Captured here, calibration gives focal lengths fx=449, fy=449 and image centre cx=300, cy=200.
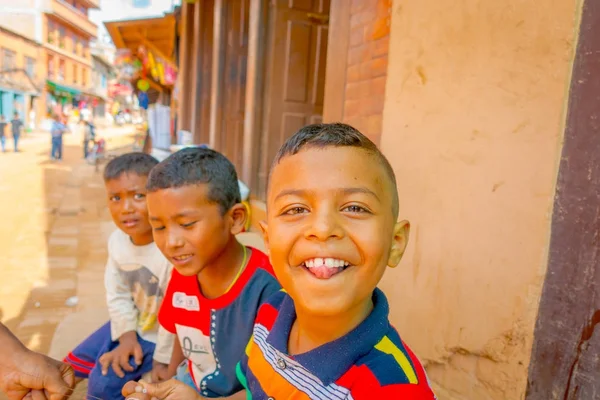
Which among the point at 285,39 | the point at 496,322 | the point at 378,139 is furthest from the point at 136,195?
the point at 285,39

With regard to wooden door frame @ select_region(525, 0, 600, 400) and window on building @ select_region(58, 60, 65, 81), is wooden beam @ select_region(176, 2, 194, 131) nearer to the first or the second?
wooden door frame @ select_region(525, 0, 600, 400)

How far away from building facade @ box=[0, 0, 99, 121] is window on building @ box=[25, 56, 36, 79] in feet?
2.36

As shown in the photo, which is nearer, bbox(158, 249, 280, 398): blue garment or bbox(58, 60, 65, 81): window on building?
bbox(158, 249, 280, 398): blue garment

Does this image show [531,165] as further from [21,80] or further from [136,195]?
[21,80]

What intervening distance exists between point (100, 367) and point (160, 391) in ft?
3.13

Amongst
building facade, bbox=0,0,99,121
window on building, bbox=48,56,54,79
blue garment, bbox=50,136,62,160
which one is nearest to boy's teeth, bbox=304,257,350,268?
blue garment, bbox=50,136,62,160

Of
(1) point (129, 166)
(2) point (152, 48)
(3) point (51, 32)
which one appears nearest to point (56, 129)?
(2) point (152, 48)

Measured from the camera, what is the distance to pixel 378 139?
8.44ft

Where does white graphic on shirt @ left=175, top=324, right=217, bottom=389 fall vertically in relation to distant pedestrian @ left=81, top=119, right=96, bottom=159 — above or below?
below

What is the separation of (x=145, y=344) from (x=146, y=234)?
21.3 inches

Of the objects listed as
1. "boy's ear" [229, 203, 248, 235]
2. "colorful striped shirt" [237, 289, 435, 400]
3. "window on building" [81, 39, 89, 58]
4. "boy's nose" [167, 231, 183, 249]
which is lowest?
"colorful striped shirt" [237, 289, 435, 400]

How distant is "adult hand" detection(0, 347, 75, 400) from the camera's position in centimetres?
157

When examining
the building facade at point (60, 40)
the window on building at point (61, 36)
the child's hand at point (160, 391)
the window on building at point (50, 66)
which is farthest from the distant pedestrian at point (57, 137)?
the window on building at point (61, 36)

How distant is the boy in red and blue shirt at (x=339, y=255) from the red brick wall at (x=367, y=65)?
1.58 metres
